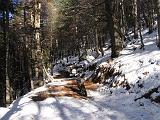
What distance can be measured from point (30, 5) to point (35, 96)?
46.8 ft

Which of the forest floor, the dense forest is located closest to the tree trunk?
the dense forest

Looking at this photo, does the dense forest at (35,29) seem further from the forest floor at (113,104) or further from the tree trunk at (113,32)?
the forest floor at (113,104)

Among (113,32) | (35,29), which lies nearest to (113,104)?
(113,32)

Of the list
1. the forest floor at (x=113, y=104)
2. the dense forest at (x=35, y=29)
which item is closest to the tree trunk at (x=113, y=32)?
the dense forest at (x=35, y=29)

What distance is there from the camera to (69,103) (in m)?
16.6

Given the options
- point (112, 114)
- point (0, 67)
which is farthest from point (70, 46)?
point (112, 114)

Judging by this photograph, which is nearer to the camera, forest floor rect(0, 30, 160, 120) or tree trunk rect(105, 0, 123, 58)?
forest floor rect(0, 30, 160, 120)

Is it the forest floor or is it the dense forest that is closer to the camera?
the forest floor

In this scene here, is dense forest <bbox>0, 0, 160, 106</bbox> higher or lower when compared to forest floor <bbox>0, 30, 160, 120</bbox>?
higher

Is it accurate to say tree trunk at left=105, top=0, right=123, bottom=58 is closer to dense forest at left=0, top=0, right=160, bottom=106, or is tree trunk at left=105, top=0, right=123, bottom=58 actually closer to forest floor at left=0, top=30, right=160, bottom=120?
dense forest at left=0, top=0, right=160, bottom=106

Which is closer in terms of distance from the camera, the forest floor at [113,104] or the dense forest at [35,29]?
the forest floor at [113,104]

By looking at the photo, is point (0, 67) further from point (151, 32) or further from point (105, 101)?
point (105, 101)

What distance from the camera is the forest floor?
47.7 ft

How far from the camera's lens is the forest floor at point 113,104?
14531 mm
